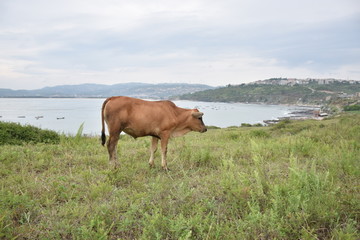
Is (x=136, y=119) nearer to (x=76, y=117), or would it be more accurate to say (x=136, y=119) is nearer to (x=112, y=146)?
(x=112, y=146)

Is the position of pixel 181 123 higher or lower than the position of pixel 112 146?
higher

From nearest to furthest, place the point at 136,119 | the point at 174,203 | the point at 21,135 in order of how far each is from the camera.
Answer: the point at 174,203
the point at 136,119
the point at 21,135

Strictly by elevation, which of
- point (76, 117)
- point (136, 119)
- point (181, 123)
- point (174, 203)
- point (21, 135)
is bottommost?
point (76, 117)

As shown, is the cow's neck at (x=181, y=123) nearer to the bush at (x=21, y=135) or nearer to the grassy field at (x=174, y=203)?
the grassy field at (x=174, y=203)

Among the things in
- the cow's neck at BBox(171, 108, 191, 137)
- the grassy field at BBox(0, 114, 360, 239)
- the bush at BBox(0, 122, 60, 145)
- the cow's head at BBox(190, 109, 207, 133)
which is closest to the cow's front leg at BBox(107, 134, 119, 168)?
the grassy field at BBox(0, 114, 360, 239)

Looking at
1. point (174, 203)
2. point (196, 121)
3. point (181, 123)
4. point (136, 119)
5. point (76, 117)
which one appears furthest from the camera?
point (76, 117)

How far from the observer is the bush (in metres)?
10.2

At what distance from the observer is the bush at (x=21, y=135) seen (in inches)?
401

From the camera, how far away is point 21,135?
1084cm

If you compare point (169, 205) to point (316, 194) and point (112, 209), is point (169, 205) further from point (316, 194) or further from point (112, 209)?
point (316, 194)

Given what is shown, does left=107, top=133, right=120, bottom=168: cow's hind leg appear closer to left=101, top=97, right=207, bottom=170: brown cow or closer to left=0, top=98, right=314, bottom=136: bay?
left=101, top=97, right=207, bottom=170: brown cow

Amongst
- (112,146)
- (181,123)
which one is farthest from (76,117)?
(112,146)

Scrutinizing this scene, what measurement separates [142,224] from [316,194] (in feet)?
8.74

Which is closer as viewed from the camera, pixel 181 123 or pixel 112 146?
pixel 112 146
